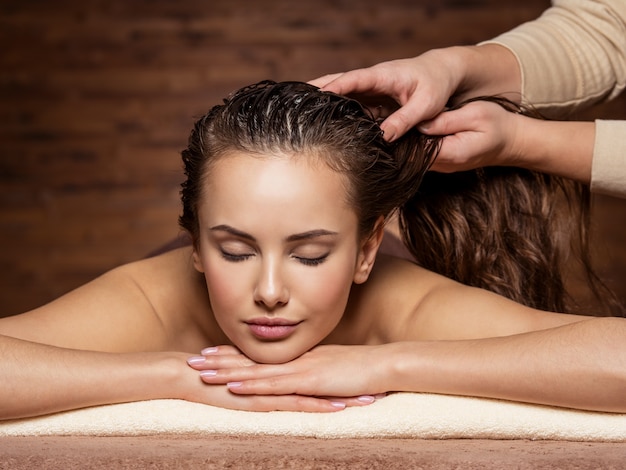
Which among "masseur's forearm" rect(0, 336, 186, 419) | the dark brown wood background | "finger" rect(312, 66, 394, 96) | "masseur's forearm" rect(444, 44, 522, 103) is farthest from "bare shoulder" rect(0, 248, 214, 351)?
the dark brown wood background

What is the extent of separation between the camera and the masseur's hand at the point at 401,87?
1.61 m

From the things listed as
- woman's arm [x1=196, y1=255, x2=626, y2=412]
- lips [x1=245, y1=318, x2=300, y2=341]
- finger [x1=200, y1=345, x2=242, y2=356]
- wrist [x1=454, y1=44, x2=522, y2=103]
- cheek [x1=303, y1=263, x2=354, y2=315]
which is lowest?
woman's arm [x1=196, y1=255, x2=626, y2=412]

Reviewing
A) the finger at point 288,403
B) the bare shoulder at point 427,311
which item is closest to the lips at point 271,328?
the finger at point 288,403

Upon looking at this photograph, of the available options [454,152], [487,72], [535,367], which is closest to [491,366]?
[535,367]

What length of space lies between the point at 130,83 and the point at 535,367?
4166mm

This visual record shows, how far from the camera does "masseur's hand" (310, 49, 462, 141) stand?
5.28 ft

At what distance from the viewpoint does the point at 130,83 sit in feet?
16.6

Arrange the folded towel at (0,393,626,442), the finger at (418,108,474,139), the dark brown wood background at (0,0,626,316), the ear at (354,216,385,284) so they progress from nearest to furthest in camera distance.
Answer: the folded towel at (0,393,626,442) < the ear at (354,216,385,284) < the finger at (418,108,474,139) < the dark brown wood background at (0,0,626,316)

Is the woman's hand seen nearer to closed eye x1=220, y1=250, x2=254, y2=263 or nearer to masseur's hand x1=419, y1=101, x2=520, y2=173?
masseur's hand x1=419, y1=101, x2=520, y2=173

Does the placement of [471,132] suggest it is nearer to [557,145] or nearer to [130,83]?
[557,145]

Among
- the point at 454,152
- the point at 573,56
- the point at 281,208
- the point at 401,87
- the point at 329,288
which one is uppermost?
the point at 573,56

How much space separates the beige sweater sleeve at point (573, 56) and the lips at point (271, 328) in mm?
869

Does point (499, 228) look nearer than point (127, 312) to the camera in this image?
No

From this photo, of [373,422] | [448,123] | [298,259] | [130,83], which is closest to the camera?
[373,422]
